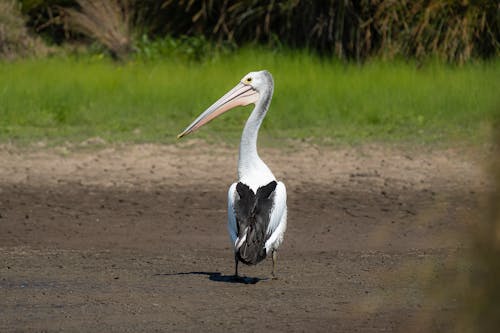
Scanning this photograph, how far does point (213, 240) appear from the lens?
8.95 metres

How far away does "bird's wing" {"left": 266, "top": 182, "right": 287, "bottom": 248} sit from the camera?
713cm

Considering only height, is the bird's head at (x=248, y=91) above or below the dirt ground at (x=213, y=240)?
above

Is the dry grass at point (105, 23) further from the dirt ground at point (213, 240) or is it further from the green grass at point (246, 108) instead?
the dirt ground at point (213, 240)

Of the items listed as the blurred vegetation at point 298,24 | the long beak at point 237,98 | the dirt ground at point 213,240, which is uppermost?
the long beak at point 237,98

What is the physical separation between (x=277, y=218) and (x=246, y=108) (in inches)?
248

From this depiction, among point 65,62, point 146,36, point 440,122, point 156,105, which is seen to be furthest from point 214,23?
point 440,122

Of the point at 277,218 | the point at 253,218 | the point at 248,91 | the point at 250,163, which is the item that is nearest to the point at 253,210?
the point at 253,218

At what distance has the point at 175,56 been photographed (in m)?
16.1

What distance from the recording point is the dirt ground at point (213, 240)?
630cm

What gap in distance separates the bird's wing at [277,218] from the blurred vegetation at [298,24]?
7.99m

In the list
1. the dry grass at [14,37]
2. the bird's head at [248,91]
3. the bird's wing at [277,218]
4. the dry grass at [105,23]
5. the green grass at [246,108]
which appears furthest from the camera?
the dry grass at [14,37]

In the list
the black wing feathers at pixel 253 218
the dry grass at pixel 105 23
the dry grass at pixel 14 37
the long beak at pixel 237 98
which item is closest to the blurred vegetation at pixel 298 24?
the dry grass at pixel 105 23

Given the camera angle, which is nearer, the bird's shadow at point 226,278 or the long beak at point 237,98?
the bird's shadow at point 226,278

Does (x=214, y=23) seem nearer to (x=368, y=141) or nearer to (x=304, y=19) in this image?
(x=304, y=19)
